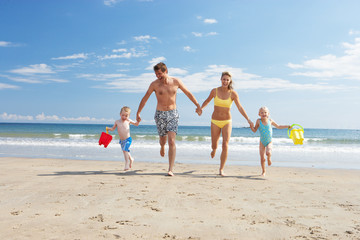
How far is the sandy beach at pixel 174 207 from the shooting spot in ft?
10.1

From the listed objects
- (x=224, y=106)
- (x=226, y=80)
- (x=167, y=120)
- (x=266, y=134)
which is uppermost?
(x=226, y=80)

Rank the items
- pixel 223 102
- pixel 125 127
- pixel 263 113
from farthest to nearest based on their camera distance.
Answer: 1. pixel 125 127
2. pixel 263 113
3. pixel 223 102

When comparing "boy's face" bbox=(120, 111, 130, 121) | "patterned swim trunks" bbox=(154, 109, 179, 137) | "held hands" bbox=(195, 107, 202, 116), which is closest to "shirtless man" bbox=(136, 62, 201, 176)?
"patterned swim trunks" bbox=(154, 109, 179, 137)

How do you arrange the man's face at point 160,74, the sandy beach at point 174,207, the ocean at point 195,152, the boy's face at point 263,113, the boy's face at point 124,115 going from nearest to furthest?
1. the sandy beach at point 174,207
2. the man's face at point 160,74
3. the boy's face at point 263,113
4. the boy's face at point 124,115
5. the ocean at point 195,152

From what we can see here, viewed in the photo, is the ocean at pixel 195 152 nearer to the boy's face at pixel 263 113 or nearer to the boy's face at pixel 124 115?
the boy's face at pixel 124 115

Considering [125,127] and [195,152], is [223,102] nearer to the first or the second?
[125,127]

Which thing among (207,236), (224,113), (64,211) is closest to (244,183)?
(224,113)

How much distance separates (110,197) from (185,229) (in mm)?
1723

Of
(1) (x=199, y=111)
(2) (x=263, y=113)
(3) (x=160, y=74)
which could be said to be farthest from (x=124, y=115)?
(2) (x=263, y=113)

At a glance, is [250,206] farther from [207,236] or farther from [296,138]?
[296,138]

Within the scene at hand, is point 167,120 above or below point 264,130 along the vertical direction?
above

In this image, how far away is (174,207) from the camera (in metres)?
3.97

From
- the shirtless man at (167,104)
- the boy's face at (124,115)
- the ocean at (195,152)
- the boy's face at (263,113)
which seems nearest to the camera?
the shirtless man at (167,104)

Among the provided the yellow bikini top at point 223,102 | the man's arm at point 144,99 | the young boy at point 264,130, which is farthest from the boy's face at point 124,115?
the young boy at point 264,130
